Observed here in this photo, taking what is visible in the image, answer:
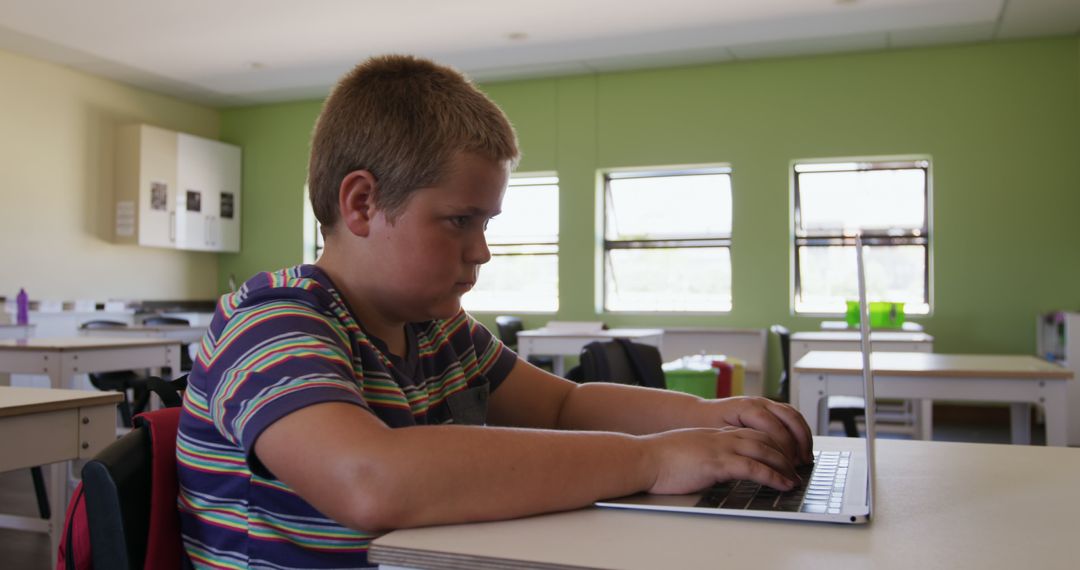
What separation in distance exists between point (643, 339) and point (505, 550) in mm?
4900

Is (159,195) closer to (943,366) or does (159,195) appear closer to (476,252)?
(943,366)

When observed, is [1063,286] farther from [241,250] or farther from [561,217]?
[241,250]

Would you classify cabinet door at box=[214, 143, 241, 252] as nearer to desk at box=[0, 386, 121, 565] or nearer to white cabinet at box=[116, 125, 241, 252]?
white cabinet at box=[116, 125, 241, 252]

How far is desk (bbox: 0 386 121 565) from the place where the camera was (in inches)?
68.6

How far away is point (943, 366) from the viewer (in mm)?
2947

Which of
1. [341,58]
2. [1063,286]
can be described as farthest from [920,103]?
[341,58]

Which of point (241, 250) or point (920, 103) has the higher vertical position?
point (920, 103)

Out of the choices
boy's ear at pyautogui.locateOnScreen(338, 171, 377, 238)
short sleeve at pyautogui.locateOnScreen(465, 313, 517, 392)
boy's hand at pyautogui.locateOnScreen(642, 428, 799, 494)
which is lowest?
boy's hand at pyautogui.locateOnScreen(642, 428, 799, 494)

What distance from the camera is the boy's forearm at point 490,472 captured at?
28.1 inches

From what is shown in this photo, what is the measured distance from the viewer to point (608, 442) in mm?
831

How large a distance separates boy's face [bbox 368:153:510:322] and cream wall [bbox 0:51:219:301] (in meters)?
6.49

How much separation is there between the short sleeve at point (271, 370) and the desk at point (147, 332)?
199 inches

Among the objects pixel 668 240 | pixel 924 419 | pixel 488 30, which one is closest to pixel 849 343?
pixel 924 419

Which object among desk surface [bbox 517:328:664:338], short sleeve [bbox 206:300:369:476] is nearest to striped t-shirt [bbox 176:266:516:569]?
short sleeve [bbox 206:300:369:476]
